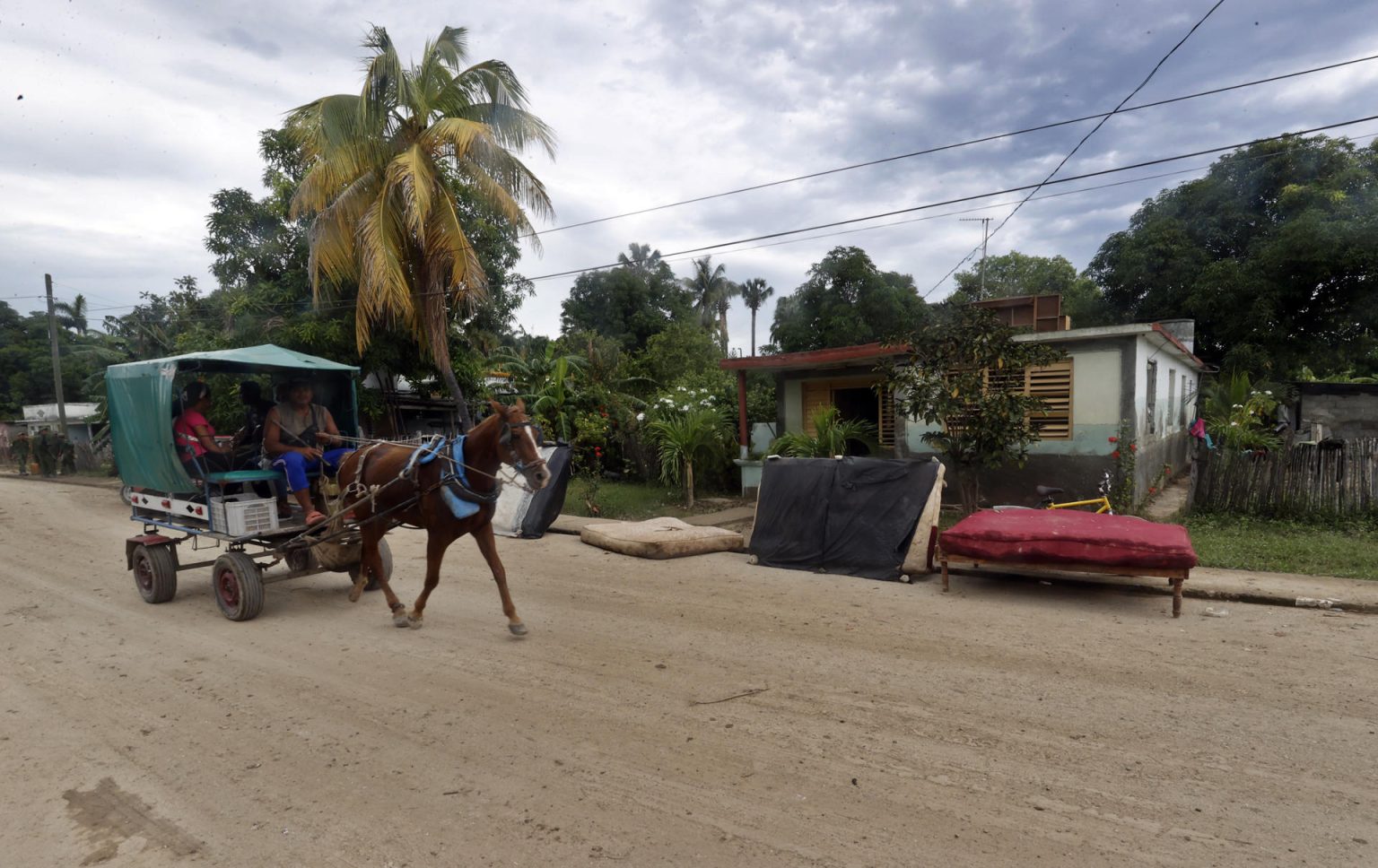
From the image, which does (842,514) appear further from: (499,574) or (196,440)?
(196,440)

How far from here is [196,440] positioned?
6.85 metres

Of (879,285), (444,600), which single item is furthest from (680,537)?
(879,285)

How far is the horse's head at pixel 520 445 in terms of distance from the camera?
549 centimetres

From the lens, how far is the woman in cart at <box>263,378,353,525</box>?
22.8 ft

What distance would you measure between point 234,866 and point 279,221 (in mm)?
16708

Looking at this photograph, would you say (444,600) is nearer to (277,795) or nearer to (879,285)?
(277,795)

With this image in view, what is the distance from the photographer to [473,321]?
1977 cm

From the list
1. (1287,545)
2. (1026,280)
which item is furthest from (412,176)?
(1026,280)

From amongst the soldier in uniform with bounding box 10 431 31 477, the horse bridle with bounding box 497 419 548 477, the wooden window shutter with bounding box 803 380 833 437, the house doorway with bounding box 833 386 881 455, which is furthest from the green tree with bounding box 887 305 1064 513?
the soldier in uniform with bounding box 10 431 31 477

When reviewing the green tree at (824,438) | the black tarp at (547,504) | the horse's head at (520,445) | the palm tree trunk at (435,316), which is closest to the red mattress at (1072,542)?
the horse's head at (520,445)

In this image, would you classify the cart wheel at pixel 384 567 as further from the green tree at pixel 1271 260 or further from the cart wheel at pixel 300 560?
the green tree at pixel 1271 260

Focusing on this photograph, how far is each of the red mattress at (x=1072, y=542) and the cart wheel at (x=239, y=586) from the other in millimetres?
6639

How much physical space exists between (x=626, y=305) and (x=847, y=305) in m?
18.4

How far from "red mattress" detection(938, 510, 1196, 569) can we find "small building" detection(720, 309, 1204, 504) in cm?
432
